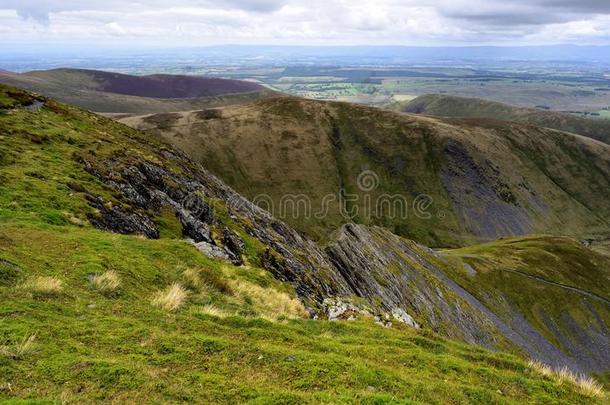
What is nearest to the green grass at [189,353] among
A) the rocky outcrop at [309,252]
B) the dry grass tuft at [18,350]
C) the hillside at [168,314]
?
the hillside at [168,314]

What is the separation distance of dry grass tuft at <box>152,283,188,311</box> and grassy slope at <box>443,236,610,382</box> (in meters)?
73.2

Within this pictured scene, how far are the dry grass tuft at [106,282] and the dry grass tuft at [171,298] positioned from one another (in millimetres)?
1940

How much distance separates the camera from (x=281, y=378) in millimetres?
14656

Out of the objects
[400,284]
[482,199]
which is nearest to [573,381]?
[400,284]

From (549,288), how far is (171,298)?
96540 millimetres

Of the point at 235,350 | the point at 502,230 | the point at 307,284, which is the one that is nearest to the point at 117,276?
the point at 235,350

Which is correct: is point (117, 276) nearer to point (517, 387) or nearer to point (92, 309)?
point (92, 309)

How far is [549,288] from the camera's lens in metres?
92.9

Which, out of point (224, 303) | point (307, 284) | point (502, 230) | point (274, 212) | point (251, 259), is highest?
point (224, 303)

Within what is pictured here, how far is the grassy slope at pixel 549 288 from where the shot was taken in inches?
3221

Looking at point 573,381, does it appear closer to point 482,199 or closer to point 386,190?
point 386,190

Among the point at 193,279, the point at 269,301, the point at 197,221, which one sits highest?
the point at 193,279

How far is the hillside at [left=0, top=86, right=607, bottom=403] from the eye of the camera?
A: 1327 cm

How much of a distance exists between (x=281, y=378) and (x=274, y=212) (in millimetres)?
147909
